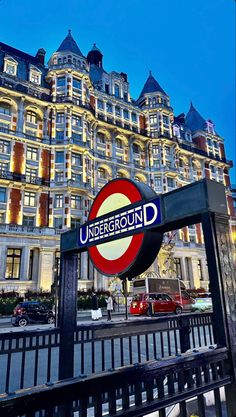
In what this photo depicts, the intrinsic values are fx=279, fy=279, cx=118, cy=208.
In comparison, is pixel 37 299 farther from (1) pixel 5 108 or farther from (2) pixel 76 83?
(2) pixel 76 83

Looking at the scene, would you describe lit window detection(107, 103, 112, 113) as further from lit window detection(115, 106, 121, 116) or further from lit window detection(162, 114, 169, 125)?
lit window detection(162, 114, 169, 125)

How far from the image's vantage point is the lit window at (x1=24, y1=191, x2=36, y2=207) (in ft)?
100

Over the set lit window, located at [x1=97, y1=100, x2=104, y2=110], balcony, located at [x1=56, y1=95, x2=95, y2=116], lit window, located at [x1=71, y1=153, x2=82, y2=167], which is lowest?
lit window, located at [x1=71, y1=153, x2=82, y2=167]

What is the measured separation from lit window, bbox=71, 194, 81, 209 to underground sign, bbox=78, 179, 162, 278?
27908 mm

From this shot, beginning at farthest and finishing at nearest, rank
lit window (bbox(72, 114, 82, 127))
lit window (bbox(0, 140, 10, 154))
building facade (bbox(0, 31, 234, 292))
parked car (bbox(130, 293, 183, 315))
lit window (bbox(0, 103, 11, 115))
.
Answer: lit window (bbox(72, 114, 82, 127)) → lit window (bbox(0, 103, 11, 115)) → lit window (bbox(0, 140, 10, 154)) → building facade (bbox(0, 31, 234, 292)) → parked car (bbox(130, 293, 183, 315))

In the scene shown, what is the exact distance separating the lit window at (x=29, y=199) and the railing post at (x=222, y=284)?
29.9 meters

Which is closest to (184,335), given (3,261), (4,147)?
(3,261)

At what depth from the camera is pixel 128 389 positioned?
1.77m

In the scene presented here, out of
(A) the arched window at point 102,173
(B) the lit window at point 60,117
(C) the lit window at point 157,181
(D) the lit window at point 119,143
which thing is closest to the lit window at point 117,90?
(D) the lit window at point 119,143

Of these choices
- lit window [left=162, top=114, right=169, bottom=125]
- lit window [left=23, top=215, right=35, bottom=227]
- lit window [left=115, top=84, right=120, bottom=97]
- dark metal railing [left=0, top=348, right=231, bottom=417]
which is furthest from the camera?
lit window [left=162, top=114, right=169, bottom=125]

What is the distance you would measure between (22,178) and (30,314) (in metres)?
16.4

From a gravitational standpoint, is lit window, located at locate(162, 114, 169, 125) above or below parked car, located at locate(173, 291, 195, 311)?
above

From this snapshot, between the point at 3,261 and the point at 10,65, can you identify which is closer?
the point at 3,261

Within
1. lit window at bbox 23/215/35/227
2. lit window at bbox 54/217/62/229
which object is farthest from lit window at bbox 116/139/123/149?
lit window at bbox 23/215/35/227
